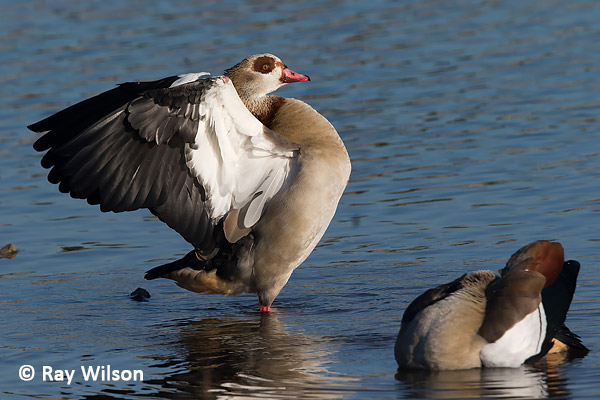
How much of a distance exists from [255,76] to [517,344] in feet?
10.0

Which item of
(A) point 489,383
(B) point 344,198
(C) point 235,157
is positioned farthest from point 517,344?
(B) point 344,198

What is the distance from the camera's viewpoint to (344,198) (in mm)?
10023

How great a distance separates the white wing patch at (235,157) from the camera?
6.94 meters

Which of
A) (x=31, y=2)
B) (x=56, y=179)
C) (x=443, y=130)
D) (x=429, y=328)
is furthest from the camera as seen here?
(x=31, y=2)

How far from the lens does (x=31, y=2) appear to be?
18.0 metres

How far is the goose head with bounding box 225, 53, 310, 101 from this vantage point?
8141mm

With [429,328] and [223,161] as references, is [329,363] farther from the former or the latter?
[223,161]

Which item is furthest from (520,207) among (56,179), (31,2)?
(31,2)

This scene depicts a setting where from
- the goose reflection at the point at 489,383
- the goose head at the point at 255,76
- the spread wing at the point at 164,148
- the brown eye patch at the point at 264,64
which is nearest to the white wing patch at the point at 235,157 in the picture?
the spread wing at the point at 164,148

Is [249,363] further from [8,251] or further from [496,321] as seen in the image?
[8,251]

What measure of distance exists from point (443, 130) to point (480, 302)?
17.9 feet

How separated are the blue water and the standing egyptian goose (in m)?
0.39

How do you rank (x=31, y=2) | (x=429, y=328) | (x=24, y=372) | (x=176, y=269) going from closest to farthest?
(x=429, y=328) < (x=24, y=372) < (x=176, y=269) < (x=31, y=2)

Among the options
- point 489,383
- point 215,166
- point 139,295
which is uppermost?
point 215,166
